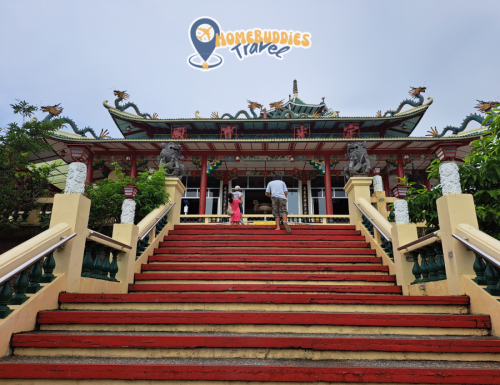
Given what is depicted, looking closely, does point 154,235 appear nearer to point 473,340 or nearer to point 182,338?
point 182,338

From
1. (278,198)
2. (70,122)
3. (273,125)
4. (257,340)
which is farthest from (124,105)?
→ (257,340)

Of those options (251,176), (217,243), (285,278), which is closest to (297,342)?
(285,278)

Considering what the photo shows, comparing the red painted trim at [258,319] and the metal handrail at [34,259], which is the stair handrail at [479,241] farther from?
the metal handrail at [34,259]

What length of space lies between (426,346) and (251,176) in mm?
16286

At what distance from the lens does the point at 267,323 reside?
134 inches

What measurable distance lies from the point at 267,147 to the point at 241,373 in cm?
1417

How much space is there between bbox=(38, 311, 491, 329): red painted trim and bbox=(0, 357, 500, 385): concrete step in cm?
81

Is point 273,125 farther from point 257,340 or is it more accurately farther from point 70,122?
point 257,340

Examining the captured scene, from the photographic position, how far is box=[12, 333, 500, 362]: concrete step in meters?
2.89

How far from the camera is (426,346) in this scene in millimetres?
2914

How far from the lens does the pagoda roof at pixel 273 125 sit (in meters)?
17.0

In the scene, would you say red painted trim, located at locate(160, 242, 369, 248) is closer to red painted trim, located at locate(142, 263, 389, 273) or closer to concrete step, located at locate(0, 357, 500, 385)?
red painted trim, located at locate(142, 263, 389, 273)

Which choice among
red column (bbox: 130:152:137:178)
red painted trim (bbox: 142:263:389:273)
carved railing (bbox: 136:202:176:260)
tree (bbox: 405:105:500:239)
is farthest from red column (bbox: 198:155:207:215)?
tree (bbox: 405:105:500:239)

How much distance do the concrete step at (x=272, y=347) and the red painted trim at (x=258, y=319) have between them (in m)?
0.42
